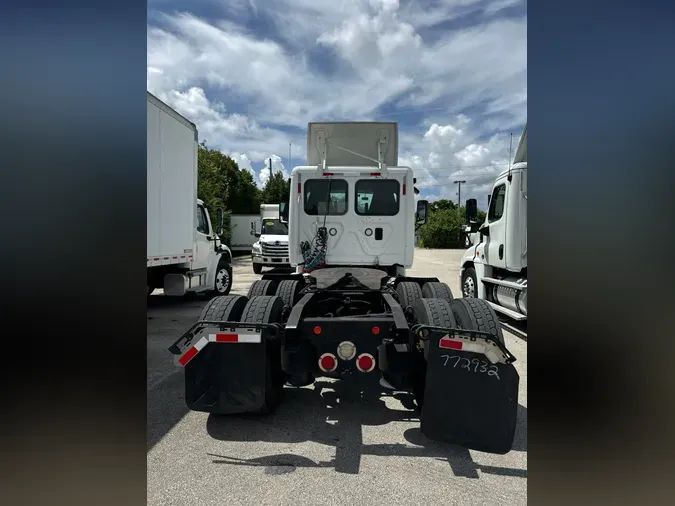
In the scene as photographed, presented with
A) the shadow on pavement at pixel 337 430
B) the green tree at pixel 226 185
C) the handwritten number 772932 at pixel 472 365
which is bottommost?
the shadow on pavement at pixel 337 430

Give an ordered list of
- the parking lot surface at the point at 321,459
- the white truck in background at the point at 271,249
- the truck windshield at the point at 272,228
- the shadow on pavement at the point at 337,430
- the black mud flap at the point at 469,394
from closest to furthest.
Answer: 1. the parking lot surface at the point at 321,459
2. the black mud flap at the point at 469,394
3. the shadow on pavement at the point at 337,430
4. the white truck in background at the point at 271,249
5. the truck windshield at the point at 272,228

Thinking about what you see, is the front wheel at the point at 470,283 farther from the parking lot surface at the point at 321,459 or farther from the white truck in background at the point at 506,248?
the parking lot surface at the point at 321,459

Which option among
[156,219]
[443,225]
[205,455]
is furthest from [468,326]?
[443,225]

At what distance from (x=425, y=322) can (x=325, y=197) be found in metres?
3.22

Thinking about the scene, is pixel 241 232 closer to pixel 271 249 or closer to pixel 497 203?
pixel 271 249

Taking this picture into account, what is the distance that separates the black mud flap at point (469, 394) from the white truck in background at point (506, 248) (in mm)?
3841

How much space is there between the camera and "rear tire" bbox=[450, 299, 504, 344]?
2.85 meters

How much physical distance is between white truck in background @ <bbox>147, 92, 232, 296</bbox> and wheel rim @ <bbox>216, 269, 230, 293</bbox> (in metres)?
0.14

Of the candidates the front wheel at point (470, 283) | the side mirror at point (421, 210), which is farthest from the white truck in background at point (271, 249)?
the side mirror at point (421, 210)

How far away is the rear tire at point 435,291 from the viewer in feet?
13.5

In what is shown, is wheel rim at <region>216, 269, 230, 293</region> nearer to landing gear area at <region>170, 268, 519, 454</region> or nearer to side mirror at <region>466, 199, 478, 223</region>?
side mirror at <region>466, 199, 478, 223</region>

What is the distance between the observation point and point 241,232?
86.9 ft
